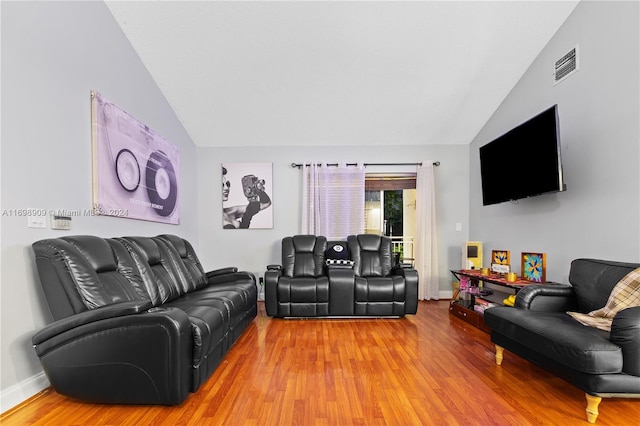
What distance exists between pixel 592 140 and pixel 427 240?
2335mm

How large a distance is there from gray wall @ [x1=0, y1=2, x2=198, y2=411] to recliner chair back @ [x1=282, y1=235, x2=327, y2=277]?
6.42 ft

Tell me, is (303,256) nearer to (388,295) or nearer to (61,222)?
(388,295)

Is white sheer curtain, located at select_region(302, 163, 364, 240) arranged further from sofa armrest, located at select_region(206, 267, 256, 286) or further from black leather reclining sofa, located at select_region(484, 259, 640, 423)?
black leather reclining sofa, located at select_region(484, 259, 640, 423)

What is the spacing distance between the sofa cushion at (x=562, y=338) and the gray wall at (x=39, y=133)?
327 centimetres

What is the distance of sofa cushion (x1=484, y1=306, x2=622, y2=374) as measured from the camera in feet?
5.09

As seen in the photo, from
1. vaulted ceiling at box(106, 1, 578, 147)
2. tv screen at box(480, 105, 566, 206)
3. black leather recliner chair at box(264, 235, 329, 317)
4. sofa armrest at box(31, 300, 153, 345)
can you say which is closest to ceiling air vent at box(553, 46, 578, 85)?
vaulted ceiling at box(106, 1, 578, 147)

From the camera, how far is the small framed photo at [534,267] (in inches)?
113

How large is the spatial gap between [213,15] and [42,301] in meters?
2.83

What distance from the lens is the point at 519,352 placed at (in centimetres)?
202

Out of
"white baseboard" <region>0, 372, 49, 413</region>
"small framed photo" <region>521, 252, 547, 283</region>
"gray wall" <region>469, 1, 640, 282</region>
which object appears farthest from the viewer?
"small framed photo" <region>521, 252, 547, 283</region>

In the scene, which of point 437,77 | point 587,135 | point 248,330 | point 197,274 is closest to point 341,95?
point 437,77

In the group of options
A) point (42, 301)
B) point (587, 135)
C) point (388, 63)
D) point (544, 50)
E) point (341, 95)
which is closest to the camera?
point (42, 301)

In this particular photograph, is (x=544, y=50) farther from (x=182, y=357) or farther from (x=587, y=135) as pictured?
(x=182, y=357)

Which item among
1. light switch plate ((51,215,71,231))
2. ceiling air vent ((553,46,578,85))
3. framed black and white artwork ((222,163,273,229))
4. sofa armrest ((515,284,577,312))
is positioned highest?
ceiling air vent ((553,46,578,85))
